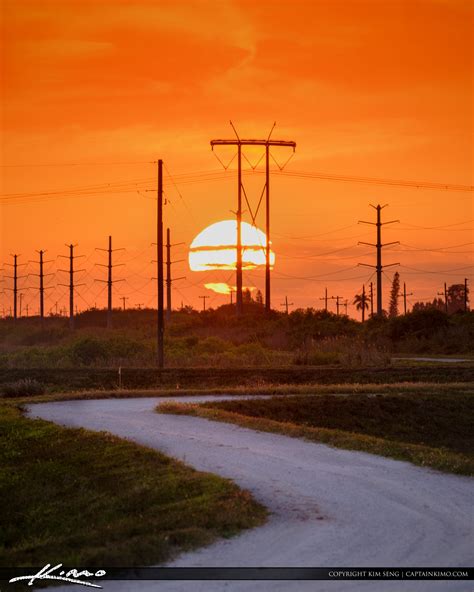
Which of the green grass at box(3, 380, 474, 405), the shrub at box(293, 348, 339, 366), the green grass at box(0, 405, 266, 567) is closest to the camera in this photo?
the green grass at box(0, 405, 266, 567)

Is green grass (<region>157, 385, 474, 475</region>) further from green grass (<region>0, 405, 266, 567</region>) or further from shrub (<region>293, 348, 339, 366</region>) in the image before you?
shrub (<region>293, 348, 339, 366</region>)

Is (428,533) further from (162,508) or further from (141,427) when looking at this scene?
(141,427)

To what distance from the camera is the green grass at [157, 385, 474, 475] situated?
2695 cm

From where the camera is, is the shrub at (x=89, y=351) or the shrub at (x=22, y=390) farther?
the shrub at (x=89, y=351)

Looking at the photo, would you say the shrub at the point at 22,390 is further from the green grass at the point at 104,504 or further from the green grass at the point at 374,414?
the green grass at the point at 104,504

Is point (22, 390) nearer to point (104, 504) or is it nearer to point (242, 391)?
point (242, 391)
